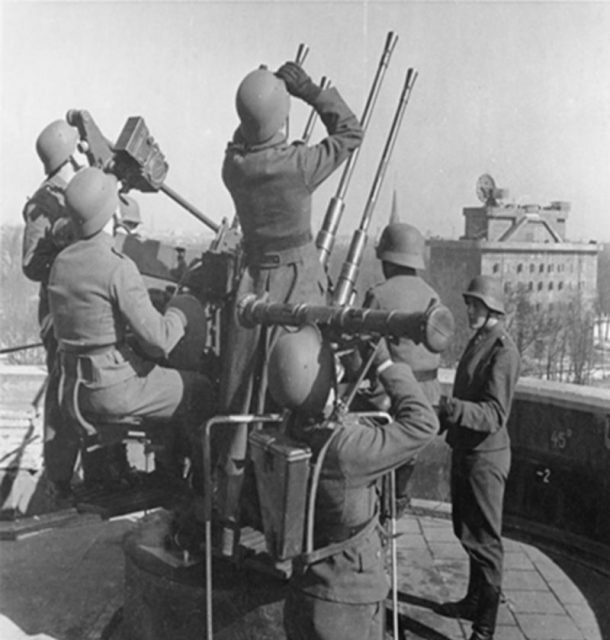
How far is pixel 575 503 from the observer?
6523 mm

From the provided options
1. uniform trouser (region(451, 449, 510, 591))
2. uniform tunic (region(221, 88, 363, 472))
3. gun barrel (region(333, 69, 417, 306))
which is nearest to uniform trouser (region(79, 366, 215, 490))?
uniform tunic (region(221, 88, 363, 472))

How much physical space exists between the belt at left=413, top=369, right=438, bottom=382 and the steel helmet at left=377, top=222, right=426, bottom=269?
26.0 inches

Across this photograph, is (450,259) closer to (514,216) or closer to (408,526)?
(514,216)

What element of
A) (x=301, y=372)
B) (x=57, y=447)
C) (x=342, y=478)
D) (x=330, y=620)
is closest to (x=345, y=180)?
(x=301, y=372)

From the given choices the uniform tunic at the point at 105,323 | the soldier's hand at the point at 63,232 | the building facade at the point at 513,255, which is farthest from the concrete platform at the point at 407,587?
the building facade at the point at 513,255

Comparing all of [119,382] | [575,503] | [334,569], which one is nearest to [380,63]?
[119,382]

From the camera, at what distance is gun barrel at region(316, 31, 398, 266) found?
4754mm

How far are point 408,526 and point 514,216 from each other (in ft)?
185

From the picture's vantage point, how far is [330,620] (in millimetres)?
3498

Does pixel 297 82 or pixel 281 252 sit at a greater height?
pixel 297 82

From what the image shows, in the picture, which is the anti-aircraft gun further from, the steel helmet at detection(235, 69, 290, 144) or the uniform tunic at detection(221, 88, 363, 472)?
the steel helmet at detection(235, 69, 290, 144)

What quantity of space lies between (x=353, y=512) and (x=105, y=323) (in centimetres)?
156

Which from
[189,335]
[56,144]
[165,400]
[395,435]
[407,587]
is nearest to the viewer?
[395,435]

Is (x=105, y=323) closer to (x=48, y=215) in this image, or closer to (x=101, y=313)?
(x=101, y=313)
